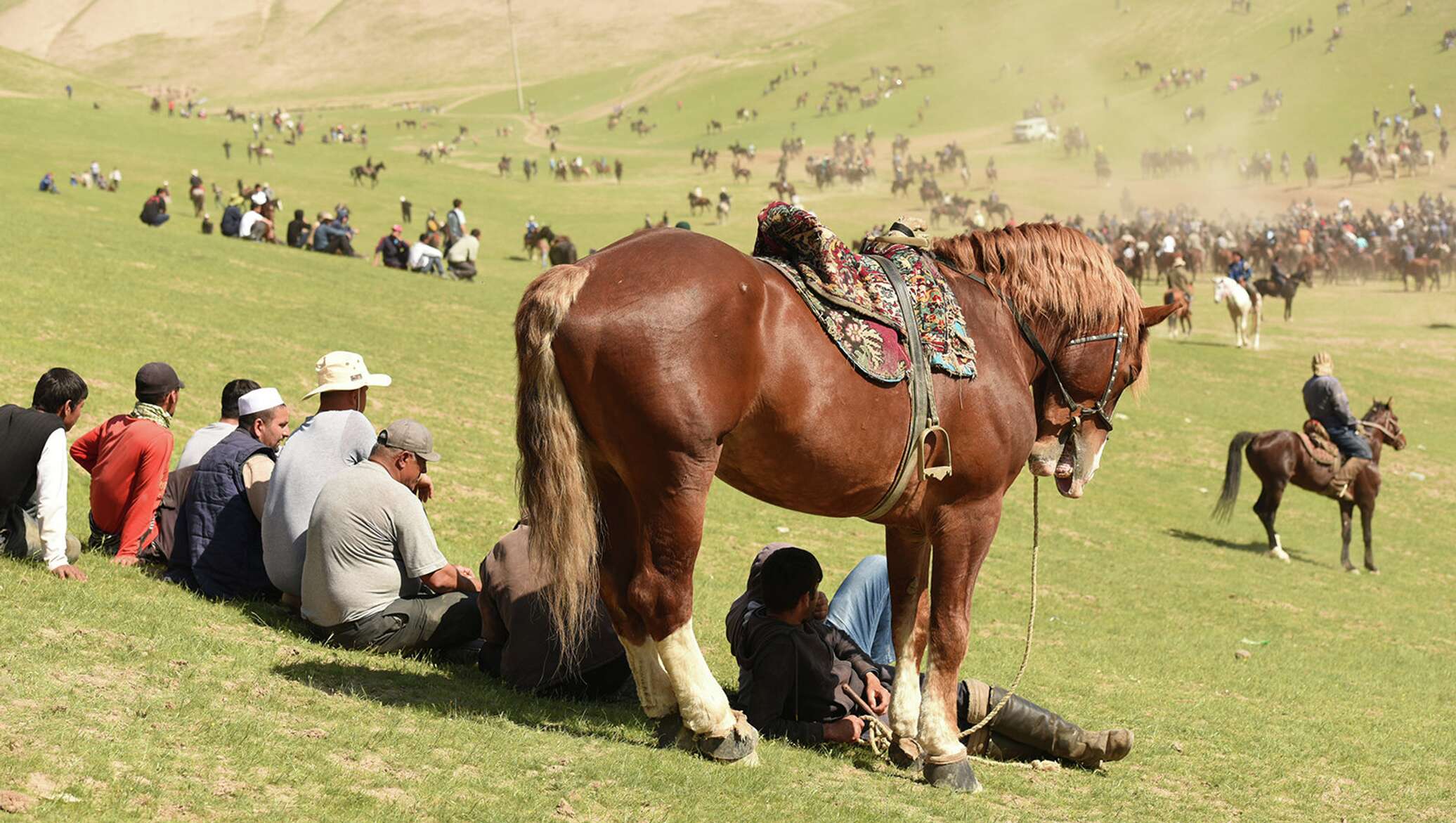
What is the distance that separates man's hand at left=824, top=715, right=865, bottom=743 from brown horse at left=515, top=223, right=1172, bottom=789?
176 millimetres

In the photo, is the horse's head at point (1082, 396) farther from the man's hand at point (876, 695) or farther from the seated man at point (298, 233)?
the seated man at point (298, 233)

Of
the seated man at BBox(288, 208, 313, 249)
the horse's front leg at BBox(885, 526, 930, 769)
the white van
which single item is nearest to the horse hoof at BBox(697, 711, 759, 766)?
the horse's front leg at BBox(885, 526, 930, 769)

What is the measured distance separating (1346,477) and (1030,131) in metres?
68.5

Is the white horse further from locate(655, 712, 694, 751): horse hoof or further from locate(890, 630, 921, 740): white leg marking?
locate(655, 712, 694, 751): horse hoof

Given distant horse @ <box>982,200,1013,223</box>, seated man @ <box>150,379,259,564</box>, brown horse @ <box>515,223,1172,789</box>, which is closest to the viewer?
brown horse @ <box>515,223,1172,789</box>

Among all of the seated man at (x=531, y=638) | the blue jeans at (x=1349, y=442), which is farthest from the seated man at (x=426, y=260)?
the seated man at (x=531, y=638)

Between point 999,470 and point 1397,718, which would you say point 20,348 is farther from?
point 1397,718

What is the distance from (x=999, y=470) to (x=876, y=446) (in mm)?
652

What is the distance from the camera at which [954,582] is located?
18.4ft

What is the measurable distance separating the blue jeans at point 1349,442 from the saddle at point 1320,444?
0.23 feet

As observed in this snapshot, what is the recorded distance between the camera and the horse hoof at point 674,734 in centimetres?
520

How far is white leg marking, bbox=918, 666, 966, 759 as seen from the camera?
541cm

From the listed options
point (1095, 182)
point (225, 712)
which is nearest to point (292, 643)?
point (225, 712)

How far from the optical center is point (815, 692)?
584 centimetres
